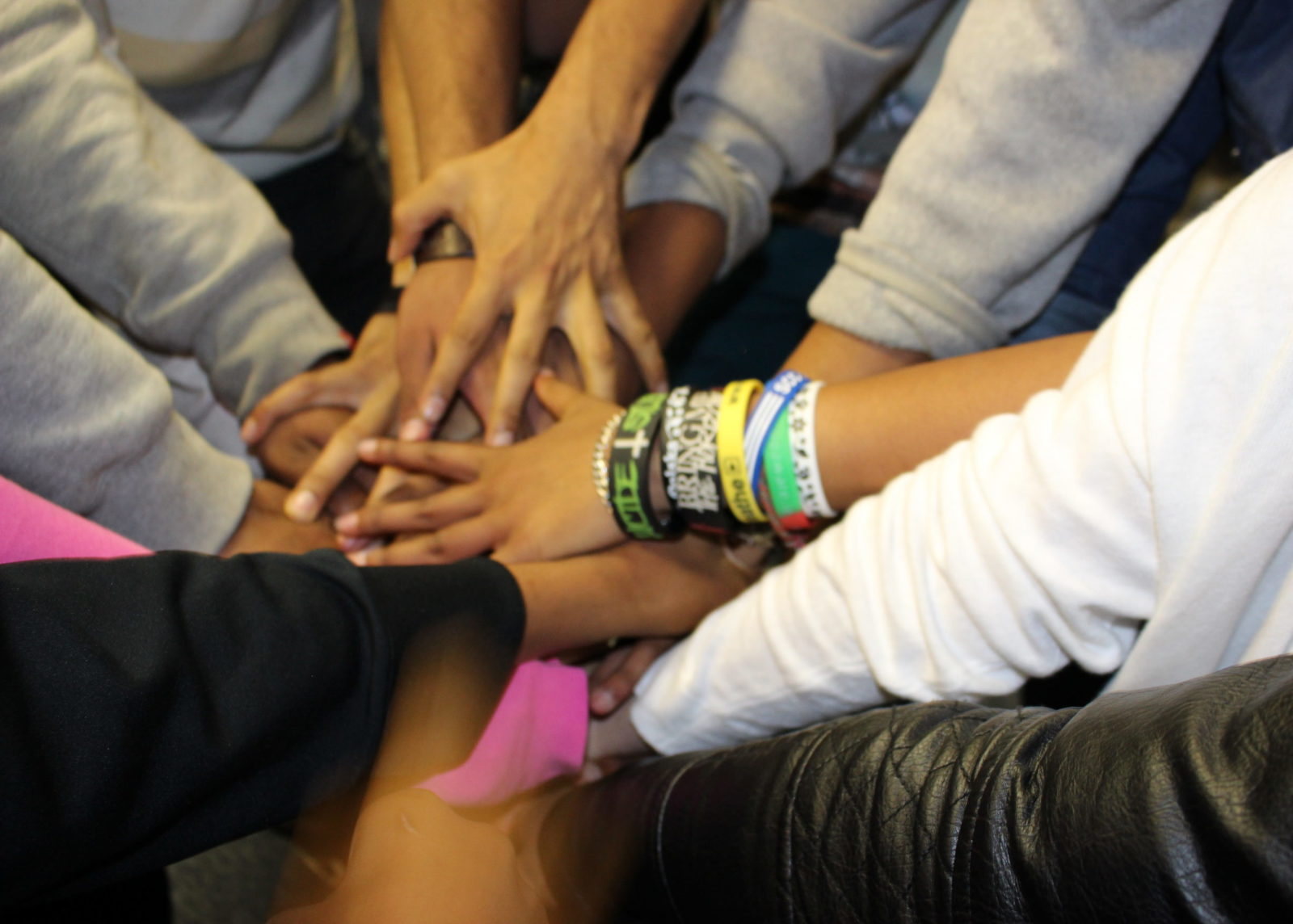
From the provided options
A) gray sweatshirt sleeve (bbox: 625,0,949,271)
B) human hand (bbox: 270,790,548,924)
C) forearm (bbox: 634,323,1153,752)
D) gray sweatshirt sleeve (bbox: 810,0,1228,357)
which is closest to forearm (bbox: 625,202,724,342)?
gray sweatshirt sleeve (bbox: 625,0,949,271)

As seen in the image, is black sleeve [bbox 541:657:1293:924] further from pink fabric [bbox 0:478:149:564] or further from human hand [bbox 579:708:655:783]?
pink fabric [bbox 0:478:149:564]

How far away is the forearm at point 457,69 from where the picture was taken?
0.93 m

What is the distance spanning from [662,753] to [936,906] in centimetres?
35

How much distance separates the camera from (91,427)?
0.62 metres

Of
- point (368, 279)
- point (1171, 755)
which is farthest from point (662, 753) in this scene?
point (368, 279)

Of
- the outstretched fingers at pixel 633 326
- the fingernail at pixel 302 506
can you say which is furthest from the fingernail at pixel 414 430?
the outstretched fingers at pixel 633 326

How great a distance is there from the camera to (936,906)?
0.37 metres

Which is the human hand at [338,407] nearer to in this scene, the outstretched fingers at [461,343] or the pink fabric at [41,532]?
the outstretched fingers at [461,343]

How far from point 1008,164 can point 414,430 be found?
0.62m

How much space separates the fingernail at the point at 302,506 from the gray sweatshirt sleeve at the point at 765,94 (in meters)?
0.51

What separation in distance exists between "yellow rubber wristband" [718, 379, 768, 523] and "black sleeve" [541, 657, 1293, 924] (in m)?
0.21

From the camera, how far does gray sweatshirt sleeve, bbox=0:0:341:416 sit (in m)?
0.72

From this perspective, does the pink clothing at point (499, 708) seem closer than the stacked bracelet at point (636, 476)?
Yes

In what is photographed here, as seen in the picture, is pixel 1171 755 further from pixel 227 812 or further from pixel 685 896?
pixel 227 812
